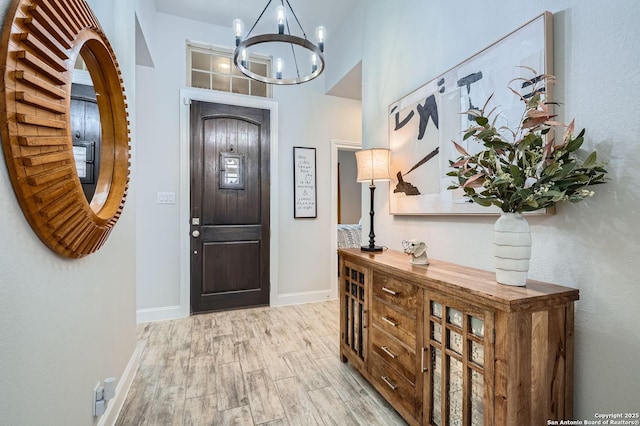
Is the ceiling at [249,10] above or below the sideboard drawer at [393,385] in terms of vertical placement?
above

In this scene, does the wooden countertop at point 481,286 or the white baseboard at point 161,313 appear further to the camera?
the white baseboard at point 161,313

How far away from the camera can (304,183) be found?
3730 millimetres

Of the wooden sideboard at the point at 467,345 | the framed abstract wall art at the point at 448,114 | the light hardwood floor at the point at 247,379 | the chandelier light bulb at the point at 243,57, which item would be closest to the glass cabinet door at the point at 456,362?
the wooden sideboard at the point at 467,345

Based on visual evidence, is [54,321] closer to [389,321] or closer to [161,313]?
[389,321]

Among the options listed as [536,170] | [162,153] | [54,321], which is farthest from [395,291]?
[162,153]

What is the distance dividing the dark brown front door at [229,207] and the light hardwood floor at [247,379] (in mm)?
437

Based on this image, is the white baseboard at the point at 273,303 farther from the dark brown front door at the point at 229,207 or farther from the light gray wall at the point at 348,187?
the light gray wall at the point at 348,187

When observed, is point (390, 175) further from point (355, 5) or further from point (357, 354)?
point (355, 5)

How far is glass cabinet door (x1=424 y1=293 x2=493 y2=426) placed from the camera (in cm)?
116

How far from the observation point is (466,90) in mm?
1721

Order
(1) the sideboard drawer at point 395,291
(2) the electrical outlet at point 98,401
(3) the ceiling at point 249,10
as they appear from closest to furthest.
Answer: (2) the electrical outlet at point 98,401 < (1) the sideboard drawer at point 395,291 < (3) the ceiling at point 249,10

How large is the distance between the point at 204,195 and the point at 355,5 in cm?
253

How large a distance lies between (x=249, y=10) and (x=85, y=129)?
2504 mm

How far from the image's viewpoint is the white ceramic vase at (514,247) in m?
1.19
